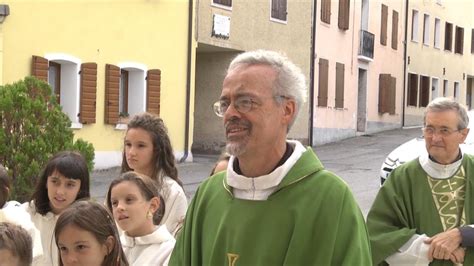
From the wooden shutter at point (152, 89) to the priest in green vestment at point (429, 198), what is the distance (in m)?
14.6

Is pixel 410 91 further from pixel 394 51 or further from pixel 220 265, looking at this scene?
pixel 220 265

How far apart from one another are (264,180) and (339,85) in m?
25.6

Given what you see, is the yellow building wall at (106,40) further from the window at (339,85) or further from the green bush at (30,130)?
the window at (339,85)

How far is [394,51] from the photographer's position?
33.6 metres

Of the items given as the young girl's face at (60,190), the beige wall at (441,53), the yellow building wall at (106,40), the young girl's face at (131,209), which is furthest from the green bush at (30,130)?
the beige wall at (441,53)

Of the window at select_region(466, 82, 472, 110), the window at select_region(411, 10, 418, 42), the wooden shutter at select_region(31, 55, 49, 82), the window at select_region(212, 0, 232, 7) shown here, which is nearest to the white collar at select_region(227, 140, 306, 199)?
the wooden shutter at select_region(31, 55, 49, 82)

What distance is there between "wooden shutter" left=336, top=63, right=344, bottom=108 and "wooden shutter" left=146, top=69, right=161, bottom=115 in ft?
33.9

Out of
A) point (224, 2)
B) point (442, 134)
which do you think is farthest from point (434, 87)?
point (442, 134)

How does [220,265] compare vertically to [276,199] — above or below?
below

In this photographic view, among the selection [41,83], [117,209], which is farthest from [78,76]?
[117,209]

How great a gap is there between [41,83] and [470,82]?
38.6m

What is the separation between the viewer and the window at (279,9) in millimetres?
24212

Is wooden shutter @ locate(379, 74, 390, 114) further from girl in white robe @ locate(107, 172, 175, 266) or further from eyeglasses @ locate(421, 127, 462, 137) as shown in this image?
girl in white robe @ locate(107, 172, 175, 266)

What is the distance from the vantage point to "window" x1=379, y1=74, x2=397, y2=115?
3194 centimetres
